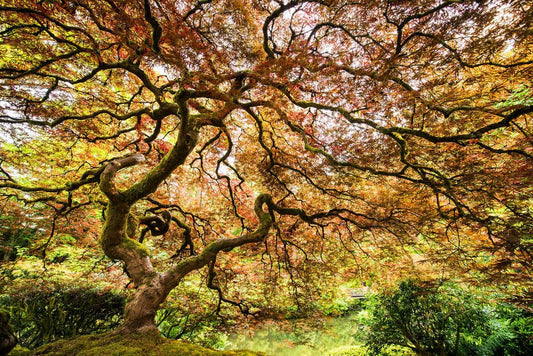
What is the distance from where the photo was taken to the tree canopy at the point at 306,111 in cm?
172

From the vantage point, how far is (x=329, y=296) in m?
3.48

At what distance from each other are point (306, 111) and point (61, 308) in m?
5.21

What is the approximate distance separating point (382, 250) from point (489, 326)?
272 cm

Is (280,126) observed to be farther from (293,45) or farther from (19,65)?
(19,65)

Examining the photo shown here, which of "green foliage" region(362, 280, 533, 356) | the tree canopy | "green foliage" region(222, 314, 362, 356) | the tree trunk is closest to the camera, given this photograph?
the tree trunk

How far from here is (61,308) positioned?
3.71 meters

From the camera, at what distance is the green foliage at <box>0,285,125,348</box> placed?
3627 mm

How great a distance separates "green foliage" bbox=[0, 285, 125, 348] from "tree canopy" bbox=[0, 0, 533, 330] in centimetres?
152

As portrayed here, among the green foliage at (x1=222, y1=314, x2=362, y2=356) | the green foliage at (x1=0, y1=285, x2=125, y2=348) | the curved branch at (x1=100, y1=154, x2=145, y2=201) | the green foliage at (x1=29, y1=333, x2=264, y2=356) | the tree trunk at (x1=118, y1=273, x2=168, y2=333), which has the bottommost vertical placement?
the green foliage at (x1=222, y1=314, x2=362, y2=356)

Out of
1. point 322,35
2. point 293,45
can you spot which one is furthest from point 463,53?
point 293,45

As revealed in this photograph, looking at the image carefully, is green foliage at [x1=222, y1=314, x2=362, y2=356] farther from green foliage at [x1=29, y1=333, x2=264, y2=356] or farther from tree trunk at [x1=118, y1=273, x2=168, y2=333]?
green foliage at [x1=29, y1=333, x2=264, y2=356]

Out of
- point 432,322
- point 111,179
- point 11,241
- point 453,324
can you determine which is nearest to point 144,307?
point 111,179

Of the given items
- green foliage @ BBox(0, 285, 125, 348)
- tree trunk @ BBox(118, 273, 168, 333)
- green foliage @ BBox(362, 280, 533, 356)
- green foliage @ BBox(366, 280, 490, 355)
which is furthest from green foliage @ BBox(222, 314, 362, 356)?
tree trunk @ BBox(118, 273, 168, 333)

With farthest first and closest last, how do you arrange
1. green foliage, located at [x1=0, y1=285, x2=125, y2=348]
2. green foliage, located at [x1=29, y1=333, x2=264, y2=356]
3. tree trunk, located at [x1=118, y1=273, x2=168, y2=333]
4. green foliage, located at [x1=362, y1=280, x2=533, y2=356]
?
1. green foliage, located at [x1=362, y1=280, x2=533, y2=356]
2. green foliage, located at [x1=0, y1=285, x2=125, y2=348]
3. tree trunk, located at [x1=118, y1=273, x2=168, y2=333]
4. green foliage, located at [x1=29, y1=333, x2=264, y2=356]
